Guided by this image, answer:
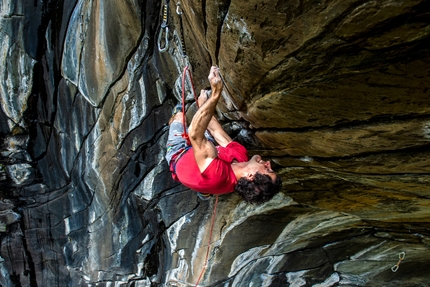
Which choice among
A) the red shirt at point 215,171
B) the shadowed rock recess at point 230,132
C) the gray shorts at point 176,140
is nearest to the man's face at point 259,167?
the red shirt at point 215,171

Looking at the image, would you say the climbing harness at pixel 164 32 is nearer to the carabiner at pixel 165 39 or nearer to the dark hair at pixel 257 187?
the carabiner at pixel 165 39

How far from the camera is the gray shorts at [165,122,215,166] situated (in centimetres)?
303

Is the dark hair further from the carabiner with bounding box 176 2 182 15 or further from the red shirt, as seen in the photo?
the carabiner with bounding box 176 2 182 15

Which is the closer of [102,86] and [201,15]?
[201,15]

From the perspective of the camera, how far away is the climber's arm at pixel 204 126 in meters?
2.27

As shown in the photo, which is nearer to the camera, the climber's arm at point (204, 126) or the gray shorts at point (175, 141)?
the climber's arm at point (204, 126)

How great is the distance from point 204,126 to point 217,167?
357 mm

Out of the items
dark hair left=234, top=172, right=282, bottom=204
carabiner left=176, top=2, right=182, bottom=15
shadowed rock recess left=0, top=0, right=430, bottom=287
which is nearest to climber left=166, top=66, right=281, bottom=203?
dark hair left=234, top=172, right=282, bottom=204

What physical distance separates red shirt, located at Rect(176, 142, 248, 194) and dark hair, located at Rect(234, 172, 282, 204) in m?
0.09

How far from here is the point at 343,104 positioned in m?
2.01

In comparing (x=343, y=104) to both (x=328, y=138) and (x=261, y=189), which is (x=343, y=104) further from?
Result: (x=261, y=189)

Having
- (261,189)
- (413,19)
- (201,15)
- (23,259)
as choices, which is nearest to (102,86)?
(201,15)

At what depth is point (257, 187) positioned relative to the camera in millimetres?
2596

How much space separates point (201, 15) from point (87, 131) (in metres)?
2.65
